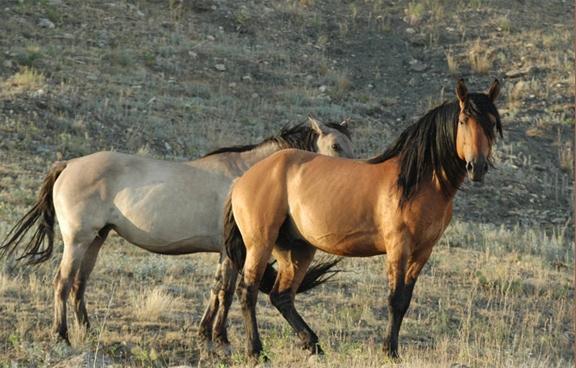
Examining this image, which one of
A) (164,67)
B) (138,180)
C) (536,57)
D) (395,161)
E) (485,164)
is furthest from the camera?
(536,57)

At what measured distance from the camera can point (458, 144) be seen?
744 cm

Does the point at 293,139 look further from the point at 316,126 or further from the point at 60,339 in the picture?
the point at 60,339

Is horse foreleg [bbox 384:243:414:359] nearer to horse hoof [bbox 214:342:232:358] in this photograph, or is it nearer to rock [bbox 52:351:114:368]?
horse hoof [bbox 214:342:232:358]

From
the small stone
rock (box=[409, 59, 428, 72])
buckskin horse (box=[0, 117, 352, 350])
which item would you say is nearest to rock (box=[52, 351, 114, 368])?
buckskin horse (box=[0, 117, 352, 350])

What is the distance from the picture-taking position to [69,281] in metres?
9.01

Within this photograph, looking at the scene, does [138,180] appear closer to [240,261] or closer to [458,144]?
[240,261]

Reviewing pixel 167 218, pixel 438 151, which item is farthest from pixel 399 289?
pixel 167 218

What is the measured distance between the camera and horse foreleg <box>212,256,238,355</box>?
345 inches

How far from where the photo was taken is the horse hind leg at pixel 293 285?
8.12 metres

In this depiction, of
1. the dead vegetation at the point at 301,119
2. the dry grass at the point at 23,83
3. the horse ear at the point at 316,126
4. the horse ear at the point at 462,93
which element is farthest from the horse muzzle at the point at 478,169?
the dry grass at the point at 23,83

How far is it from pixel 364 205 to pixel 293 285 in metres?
1.02

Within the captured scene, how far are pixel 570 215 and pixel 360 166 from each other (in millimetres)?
11346

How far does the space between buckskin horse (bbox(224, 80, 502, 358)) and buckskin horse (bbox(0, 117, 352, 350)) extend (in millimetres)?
606

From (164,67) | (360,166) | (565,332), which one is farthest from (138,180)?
(164,67)
